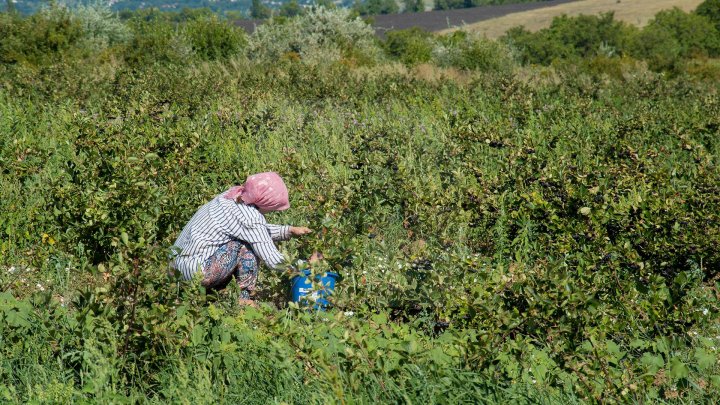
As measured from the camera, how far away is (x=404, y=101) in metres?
12.8

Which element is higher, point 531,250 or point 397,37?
point 531,250

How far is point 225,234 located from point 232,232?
5 cm

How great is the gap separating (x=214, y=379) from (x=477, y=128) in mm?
5200

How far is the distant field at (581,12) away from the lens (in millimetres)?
55169

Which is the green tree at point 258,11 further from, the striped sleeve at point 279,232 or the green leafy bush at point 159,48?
the striped sleeve at point 279,232

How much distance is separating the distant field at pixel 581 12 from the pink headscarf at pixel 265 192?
48508mm

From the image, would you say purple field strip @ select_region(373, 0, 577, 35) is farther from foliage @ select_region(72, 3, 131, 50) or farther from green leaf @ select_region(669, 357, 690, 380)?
green leaf @ select_region(669, 357, 690, 380)

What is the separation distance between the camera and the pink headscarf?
5418 millimetres

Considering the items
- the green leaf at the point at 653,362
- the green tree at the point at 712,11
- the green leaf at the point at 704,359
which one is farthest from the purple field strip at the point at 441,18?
the green leaf at the point at 653,362

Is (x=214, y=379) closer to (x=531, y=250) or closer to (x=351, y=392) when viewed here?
(x=351, y=392)

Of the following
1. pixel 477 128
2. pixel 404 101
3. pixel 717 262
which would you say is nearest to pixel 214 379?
pixel 717 262

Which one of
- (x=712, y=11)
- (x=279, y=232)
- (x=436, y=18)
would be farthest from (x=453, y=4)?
(x=279, y=232)

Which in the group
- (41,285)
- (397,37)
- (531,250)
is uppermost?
(41,285)

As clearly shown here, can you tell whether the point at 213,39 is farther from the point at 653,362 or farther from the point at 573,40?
the point at 653,362
